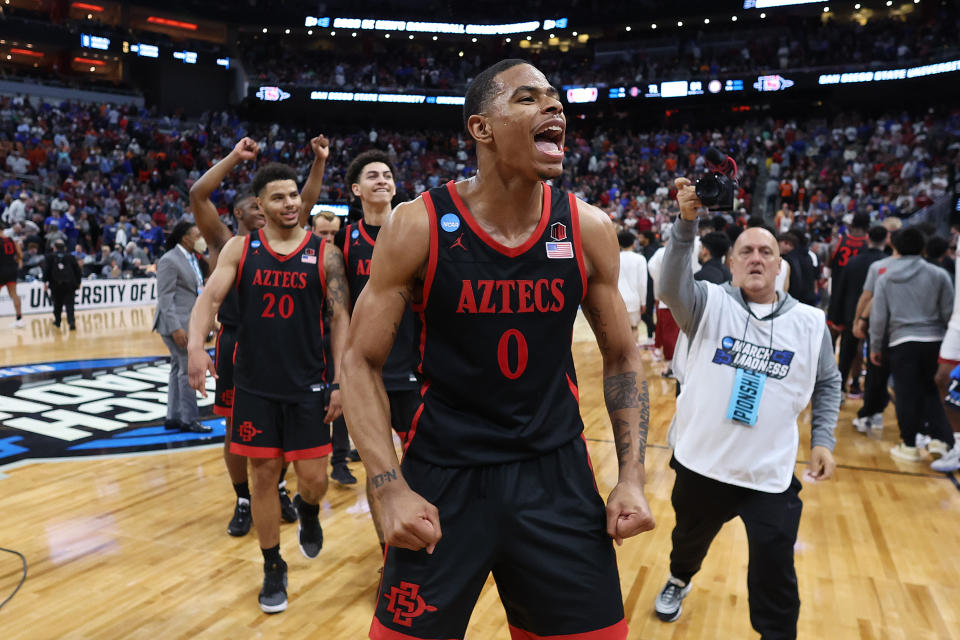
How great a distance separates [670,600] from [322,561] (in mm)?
1869

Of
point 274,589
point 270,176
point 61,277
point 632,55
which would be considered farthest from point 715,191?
point 632,55

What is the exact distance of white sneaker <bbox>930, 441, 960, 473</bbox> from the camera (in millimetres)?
5500

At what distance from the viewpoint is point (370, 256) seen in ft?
12.8

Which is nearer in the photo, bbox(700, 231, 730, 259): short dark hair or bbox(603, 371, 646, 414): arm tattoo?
bbox(603, 371, 646, 414): arm tattoo

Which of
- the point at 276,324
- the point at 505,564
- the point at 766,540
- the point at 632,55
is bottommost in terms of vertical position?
the point at 766,540

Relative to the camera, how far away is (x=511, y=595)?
71.6 inches

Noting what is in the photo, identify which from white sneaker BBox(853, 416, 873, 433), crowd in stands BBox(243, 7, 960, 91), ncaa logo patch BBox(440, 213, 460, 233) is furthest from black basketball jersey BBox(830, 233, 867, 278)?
crowd in stands BBox(243, 7, 960, 91)

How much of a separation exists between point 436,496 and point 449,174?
30.2 metres

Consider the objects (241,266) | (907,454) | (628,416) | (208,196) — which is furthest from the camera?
(907,454)

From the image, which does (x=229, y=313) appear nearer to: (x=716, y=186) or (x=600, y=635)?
(x=716, y=186)

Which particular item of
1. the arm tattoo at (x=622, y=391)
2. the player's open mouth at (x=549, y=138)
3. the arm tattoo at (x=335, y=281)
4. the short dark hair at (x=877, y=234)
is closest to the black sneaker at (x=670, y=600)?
the arm tattoo at (x=622, y=391)

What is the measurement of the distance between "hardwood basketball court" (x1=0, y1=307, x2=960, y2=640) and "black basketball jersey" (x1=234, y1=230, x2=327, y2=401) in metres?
1.05

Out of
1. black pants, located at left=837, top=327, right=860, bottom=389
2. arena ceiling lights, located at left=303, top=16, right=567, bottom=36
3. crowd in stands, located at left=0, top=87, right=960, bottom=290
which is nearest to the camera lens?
black pants, located at left=837, top=327, right=860, bottom=389

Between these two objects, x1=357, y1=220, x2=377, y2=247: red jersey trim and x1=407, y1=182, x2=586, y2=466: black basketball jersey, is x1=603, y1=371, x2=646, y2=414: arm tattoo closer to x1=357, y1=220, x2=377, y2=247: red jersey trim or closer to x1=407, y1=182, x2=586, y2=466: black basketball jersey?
x1=407, y1=182, x2=586, y2=466: black basketball jersey
